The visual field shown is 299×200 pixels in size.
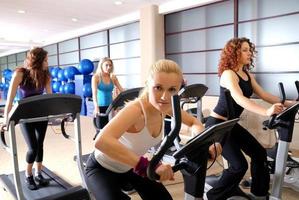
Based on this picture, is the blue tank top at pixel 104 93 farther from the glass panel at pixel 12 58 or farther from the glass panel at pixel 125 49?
the glass panel at pixel 12 58

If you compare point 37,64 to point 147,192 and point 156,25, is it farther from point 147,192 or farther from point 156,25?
point 156,25

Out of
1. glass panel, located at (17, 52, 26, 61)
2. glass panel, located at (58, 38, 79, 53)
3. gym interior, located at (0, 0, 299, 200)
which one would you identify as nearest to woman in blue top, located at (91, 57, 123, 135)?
gym interior, located at (0, 0, 299, 200)

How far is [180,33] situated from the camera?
20.6 ft

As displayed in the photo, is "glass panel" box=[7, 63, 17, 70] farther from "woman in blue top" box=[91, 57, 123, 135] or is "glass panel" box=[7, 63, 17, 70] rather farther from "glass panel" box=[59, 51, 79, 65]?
"woman in blue top" box=[91, 57, 123, 135]

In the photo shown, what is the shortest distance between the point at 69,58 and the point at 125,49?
11.7 feet

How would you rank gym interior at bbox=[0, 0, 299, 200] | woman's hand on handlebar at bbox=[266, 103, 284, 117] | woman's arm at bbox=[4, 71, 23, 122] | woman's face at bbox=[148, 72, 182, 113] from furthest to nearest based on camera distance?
gym interior at bbox=[0, 0, 299, 200] → woman's arm at bbox=[4, 71, 23, 122] → woman's hand on handlebar at bbox=[266, 103, 284, 117] → woman's face at bbox=[148, 72, 182, 113]

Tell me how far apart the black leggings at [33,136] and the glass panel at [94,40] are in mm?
6144

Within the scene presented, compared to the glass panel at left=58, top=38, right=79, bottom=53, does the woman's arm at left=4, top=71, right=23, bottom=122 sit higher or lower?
lower

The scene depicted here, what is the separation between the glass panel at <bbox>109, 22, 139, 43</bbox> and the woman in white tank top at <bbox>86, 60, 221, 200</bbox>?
6258 millimetres

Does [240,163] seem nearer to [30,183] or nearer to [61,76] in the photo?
[30,183]

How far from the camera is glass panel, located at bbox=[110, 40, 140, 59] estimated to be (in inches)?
296

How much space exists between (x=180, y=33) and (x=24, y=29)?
5.98 m

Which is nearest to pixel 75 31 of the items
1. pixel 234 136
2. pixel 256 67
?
pixel 256 67

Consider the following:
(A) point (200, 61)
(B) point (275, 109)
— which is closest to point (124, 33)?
(A) point (200, 61)
